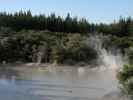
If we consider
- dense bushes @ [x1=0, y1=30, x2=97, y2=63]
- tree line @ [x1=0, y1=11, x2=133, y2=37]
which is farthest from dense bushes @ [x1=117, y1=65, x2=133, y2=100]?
tree line @ [x1=0, y1=11, x2=133, y2=37]

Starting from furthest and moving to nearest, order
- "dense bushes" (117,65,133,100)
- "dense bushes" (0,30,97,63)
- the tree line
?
the tree line
"dense bushes" (0,30,97,63)
"dense bushes" (117,65,133,100)

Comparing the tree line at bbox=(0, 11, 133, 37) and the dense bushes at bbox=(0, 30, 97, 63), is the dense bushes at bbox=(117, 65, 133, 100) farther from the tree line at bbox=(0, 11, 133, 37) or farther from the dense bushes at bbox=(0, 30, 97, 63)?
the tree line at bbox=(0, 11, 133, 37)

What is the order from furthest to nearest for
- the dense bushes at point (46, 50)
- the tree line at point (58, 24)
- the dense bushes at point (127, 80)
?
the tree line at point (58, 24)
the dense bushes at point (46, 50)
the dense bushes at point (127, 80)

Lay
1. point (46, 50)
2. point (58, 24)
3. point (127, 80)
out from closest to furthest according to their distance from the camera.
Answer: point (127, 80), point (46, 50), point (58, 24)

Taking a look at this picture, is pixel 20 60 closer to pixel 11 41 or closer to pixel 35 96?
pixel 11 41

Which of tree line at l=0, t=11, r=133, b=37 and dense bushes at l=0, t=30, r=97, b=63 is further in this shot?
tree line at l=0, t=11, r=133, b=37

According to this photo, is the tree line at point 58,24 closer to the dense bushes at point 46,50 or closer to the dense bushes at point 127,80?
the dense bushes at point 46,50

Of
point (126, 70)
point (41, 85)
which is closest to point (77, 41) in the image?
point (41, 85)

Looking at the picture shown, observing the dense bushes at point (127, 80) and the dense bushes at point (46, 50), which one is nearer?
the dense bushes at point (127, 80)

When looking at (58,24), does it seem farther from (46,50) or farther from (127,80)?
(127,80)

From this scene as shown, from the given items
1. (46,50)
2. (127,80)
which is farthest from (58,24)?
(127,80)

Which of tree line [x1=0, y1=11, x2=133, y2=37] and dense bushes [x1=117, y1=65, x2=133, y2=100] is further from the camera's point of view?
tree line [x1=0, y1=11, x2=133, y2=37]

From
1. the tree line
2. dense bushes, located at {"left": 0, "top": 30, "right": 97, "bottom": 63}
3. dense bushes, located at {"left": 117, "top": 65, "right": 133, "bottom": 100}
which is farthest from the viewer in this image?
the tree line

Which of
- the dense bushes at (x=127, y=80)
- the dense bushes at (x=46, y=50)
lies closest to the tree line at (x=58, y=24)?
the dense bushes at (x=46, y=50)
